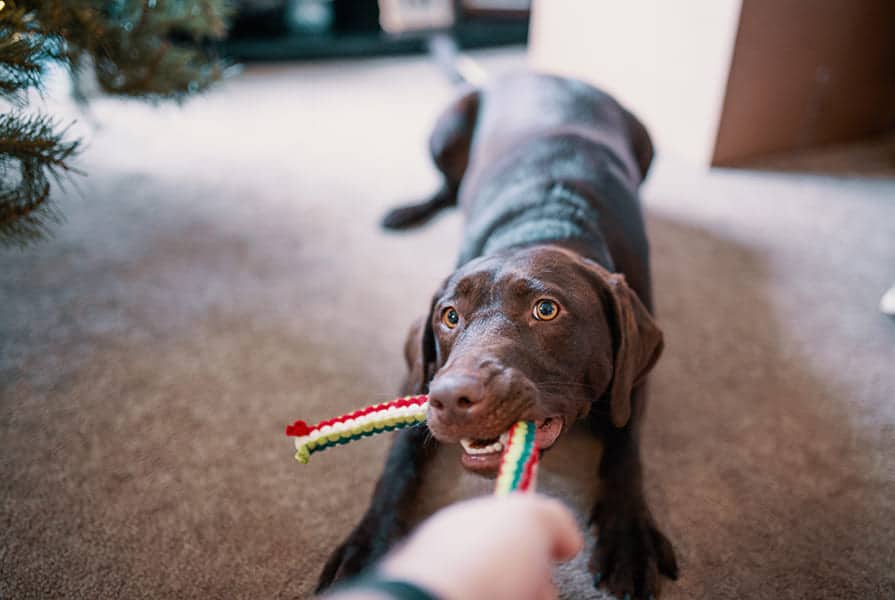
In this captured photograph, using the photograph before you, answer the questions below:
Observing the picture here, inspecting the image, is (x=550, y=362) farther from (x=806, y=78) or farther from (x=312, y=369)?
(x=806, y=78)

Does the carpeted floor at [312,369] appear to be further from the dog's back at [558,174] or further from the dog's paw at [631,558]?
the dog's back at [558,174]

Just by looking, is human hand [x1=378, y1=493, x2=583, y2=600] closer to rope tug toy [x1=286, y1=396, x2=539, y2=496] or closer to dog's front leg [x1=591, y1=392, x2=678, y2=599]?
rope tug toy [x1=286, y1=396, x2=539, y2=496]

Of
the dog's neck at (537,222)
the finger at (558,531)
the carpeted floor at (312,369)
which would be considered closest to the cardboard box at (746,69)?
the carpeted floor at (312,369)

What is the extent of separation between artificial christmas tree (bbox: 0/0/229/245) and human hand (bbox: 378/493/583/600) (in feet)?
4.56

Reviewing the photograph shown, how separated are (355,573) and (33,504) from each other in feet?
2.60

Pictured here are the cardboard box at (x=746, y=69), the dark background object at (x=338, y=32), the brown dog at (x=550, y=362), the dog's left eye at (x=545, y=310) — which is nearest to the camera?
the brown dog at (x=550, y=362)

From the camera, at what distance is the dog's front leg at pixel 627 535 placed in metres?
1.32

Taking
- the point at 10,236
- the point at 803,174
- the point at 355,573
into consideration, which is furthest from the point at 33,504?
the point at 803,174

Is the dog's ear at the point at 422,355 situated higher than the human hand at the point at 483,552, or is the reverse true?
the human hand at the point at 483,552

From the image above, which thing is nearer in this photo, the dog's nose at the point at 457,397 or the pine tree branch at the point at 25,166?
the dog's nose at the point at 457,397

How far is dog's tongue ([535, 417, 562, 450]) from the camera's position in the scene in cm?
124

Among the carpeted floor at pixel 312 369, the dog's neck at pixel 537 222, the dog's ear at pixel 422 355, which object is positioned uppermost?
the dog's neck at pixel 537 222

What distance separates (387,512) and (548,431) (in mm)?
426

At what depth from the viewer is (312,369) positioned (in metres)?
1.95
